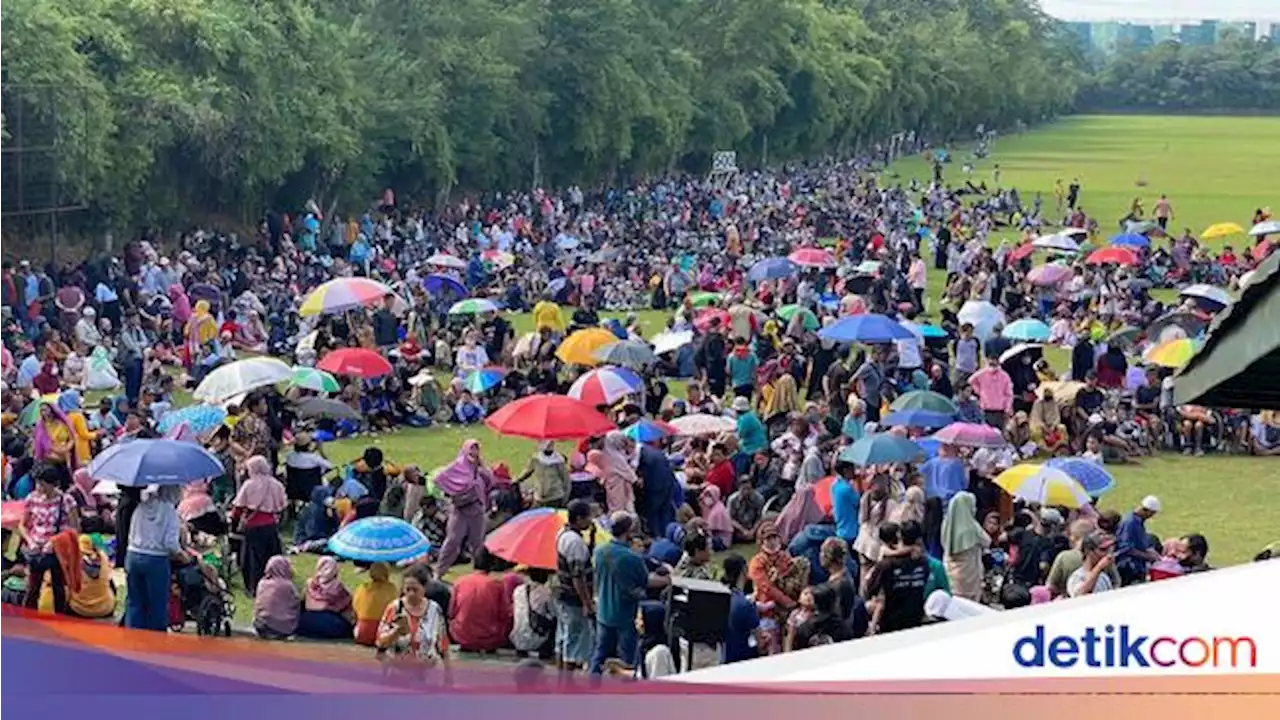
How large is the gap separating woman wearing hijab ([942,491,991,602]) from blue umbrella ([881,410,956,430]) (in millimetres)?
4414

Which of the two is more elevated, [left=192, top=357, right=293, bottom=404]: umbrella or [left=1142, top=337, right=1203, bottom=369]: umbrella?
[left=192, top=357, right=293, bottom=404]: umbrella

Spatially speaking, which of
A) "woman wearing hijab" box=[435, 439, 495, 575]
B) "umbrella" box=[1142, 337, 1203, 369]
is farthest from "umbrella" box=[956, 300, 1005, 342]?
"woman wearing hijab" box=[435, 439, 495, 575]

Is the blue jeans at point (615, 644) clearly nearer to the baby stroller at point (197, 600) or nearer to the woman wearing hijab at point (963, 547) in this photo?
the baby stroller at point (197, 600)

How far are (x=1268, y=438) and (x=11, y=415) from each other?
12.6 m

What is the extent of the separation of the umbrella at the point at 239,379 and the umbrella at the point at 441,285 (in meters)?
11.6

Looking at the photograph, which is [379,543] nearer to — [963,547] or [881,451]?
[963,547]

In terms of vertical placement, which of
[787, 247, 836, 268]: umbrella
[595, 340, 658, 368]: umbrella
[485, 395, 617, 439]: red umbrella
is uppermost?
[485, 395, 617, 439]: red umbrella

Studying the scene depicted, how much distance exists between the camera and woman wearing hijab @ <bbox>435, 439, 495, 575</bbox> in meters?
14.9

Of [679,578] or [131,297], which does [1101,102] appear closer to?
[131,297]

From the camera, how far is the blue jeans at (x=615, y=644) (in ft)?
38.1

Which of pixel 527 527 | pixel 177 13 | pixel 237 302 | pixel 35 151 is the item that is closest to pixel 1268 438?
pixel 527 527

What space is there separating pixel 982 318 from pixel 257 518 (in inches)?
533

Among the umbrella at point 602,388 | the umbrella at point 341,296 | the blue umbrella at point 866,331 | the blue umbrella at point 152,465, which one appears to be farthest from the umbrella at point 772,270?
the blue umbrella at point 152,465

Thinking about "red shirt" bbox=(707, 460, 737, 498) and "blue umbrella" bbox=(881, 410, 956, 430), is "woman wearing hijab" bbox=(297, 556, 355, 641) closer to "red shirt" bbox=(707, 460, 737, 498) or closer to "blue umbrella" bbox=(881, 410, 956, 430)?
"red shirt" bbox=(707, 460, 737, 498)
